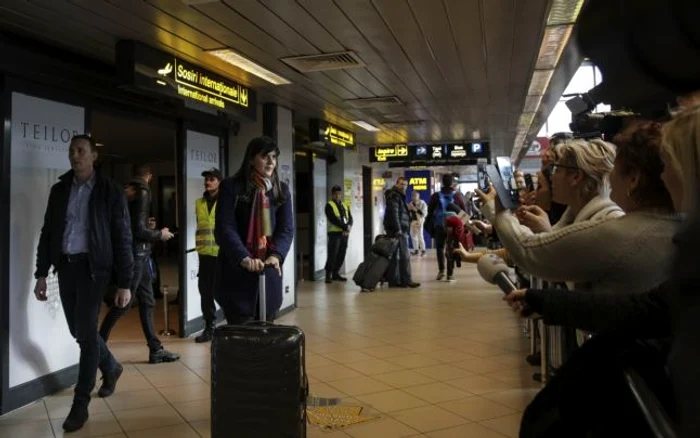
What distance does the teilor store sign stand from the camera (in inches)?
176

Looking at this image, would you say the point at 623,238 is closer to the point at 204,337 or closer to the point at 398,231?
the point at 204,337

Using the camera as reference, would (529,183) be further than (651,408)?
Yes

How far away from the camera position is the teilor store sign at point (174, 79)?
4.47 m

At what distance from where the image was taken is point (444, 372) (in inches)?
187

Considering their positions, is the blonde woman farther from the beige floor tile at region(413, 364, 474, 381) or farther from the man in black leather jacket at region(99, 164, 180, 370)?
the man in black leather jacket at region(99, 164, 180, 370)

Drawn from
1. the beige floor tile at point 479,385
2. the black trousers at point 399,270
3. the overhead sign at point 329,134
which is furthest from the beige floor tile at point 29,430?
the black trousers at point 399,270

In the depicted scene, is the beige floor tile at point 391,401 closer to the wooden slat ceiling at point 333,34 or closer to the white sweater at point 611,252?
the white sweater at point 611,252

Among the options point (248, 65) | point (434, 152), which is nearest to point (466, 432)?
point (248, 65)

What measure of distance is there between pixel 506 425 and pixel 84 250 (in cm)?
280

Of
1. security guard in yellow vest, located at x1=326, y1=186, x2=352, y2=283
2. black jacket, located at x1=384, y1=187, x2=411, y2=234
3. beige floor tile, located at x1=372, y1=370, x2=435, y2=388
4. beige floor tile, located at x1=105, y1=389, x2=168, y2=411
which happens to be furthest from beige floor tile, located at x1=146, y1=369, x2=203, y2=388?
security guard in yellow vest, located at x1=326, y1=186, x2=352, y2=283

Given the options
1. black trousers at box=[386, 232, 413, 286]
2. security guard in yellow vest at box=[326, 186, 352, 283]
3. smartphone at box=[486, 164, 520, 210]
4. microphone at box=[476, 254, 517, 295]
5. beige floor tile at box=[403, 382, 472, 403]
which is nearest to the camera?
microphone at box=[476, 254, 517, 295]

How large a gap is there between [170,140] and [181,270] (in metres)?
6.54

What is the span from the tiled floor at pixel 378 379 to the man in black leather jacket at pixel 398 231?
2129 mm

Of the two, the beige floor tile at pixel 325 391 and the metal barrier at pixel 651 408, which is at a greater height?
the metal barrier at pixel 651 408
